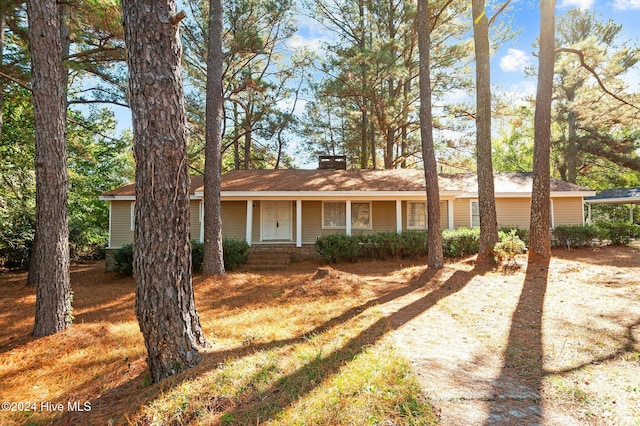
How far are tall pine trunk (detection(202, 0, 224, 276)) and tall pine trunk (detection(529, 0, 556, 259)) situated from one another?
8.59 meters

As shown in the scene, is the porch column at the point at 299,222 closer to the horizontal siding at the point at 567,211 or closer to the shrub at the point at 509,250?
the shrub at the point at 509,250

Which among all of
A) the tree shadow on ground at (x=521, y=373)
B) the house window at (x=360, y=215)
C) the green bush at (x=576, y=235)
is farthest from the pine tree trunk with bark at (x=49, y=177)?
the green bush at (x=576, y=235)

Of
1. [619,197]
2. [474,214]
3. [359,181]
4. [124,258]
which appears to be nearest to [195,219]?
[124,258]

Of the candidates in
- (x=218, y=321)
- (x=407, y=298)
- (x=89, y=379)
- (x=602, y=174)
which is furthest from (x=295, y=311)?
(x=602, y=174)

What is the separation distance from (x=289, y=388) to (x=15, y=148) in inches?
577

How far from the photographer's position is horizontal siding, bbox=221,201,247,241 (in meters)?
13.5

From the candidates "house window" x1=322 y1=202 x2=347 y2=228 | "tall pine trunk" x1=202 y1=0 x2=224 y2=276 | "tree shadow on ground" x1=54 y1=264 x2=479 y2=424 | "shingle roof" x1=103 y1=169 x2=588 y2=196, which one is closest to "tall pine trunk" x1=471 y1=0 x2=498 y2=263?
"shingle roof" x1=103 y1=169 x2=588 y2=196

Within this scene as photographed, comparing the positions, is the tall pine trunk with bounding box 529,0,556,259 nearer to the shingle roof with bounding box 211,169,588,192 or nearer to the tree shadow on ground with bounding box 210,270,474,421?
the shingle roof with bounding box 211,169,588,192

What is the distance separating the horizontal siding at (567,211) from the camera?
14242 millimetres

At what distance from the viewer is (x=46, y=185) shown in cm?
484

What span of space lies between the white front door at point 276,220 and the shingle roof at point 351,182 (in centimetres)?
93

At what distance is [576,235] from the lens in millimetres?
12008

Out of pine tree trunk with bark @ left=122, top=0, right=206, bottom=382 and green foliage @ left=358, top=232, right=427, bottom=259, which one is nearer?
pine tree trunk with bark @ left=122, top=0, right=206, bottom=382

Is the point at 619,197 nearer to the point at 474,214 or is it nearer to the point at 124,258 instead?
the point at 474,214
